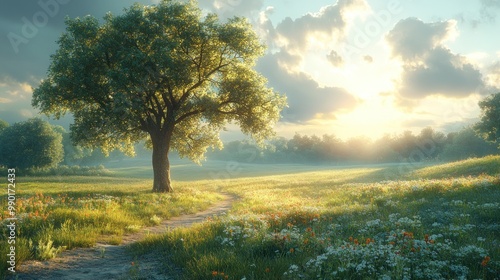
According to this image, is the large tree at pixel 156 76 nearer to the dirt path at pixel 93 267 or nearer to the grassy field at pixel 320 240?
the grassy field at pixel 320 240

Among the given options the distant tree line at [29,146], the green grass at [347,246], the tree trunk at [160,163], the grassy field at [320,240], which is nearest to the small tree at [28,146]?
the distant tree line at [29,146]

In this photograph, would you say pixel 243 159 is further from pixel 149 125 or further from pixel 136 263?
pixel 136 263

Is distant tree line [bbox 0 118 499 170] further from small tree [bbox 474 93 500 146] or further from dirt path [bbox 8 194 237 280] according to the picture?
dirt path [bbox 8 194 237 280]

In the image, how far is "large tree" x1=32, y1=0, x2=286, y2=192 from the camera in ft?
77.5

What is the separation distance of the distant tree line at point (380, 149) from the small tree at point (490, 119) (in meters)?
45.4

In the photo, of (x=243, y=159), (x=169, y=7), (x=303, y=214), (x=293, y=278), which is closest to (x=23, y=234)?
(x=293, y=278)

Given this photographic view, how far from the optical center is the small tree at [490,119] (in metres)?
56.4

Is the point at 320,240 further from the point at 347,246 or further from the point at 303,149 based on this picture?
the point at 303,149

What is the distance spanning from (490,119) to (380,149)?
8152cm

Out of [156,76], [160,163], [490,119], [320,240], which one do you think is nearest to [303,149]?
[490,119]

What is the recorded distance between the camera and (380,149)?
5418 inches

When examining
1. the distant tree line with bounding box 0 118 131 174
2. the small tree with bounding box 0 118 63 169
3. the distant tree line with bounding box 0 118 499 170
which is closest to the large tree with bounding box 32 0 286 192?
the distant tree line with bounding box 0 118 499 170

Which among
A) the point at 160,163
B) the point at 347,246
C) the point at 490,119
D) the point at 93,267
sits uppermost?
the point at 490,119

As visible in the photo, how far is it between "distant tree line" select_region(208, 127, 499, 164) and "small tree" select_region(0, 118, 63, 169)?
9085cm
